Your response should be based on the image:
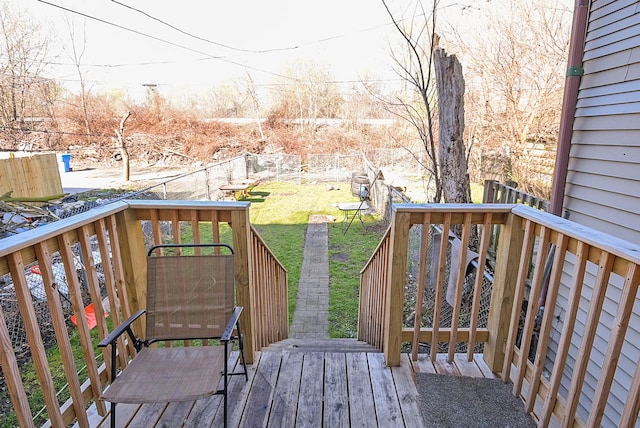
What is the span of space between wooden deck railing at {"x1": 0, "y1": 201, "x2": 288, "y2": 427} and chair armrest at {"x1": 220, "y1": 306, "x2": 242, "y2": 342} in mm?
185

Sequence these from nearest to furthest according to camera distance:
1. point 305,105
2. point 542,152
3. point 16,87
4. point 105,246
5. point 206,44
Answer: point 105,246 < point 542,152 < point 16,87 < point 206,44 < point 305,105

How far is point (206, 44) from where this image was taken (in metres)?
16.7

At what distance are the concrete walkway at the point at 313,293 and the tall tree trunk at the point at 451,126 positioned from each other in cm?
234

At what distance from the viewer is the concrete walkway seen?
4379mm

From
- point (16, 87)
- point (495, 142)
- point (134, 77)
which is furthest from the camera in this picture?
point (134, 77)

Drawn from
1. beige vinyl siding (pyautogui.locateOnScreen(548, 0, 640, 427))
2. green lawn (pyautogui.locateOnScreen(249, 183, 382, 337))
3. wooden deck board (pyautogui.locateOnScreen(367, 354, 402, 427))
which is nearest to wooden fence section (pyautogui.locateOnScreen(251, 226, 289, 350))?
wooden deck board (pyautogui.locateOnScreen(367, 354, 402, 427))

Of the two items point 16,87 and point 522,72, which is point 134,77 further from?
point 522,72

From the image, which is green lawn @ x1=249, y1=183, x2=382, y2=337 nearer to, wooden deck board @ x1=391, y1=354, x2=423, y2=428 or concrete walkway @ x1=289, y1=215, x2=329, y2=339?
concrete walkway @ x1=289, y1=215, x2=329, y2=339

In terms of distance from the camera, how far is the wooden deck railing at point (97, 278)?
1.35m

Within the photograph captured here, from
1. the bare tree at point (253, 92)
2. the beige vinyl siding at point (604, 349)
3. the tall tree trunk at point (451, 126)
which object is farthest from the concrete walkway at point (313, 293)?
the bare tree at point (253, 92)

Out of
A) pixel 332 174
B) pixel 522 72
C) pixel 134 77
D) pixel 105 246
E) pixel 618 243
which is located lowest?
pixel 332 174

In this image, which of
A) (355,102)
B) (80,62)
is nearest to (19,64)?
(80,62)

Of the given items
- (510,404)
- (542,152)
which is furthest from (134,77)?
(510,404)

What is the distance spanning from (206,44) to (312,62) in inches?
255
